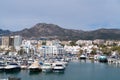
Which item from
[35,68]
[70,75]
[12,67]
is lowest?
[70,75]

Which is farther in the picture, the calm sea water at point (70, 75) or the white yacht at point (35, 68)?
the white yacht at point (35, 68)

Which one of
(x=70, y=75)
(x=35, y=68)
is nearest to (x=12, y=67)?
(x=35, y=68)

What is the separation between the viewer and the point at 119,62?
11025cm

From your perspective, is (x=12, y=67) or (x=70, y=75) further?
(x=12, y=67)

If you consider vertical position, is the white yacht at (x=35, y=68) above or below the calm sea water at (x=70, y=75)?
above

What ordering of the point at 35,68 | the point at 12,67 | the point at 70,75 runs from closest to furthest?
the point at 70,75 < the point at 35,68 < the point at 12,67

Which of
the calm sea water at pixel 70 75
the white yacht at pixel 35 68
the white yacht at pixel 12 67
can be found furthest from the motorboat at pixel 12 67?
the white yacht at pixel 35 68

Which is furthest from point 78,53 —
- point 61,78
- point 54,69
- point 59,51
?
point 61,78

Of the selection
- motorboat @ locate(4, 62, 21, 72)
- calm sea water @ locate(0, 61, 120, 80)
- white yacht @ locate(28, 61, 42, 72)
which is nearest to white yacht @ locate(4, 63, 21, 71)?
motorboat @ locate(4, 62, 21, 72)

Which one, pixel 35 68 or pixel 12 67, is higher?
pixel 12 67

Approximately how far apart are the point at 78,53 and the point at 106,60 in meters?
40.5

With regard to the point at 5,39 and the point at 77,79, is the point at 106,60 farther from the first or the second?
the point at 5,39

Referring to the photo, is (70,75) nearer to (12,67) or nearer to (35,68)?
(35,68)

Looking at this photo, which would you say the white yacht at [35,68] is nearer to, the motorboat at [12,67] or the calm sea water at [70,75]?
the calm sea water at [70,75]
